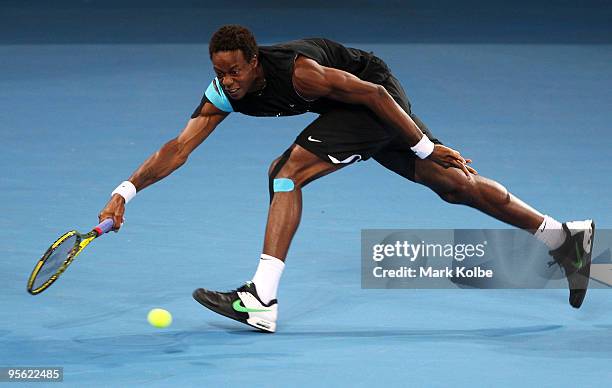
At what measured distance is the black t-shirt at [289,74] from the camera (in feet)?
19.7

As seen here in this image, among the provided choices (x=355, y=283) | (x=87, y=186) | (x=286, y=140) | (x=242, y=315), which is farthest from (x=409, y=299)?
(x=286, y=140)

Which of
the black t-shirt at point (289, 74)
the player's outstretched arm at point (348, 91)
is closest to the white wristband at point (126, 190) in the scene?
the black t-shirt at point (289, 74)

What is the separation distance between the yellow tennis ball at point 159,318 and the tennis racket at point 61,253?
0.44 meters

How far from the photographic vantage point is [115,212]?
5980 mm

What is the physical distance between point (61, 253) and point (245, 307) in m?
0.85

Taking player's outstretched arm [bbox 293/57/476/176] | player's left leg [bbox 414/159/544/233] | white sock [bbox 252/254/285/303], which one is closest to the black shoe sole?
white sock [bbox 252/254/285/303]

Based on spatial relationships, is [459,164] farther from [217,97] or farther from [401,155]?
[217,97]

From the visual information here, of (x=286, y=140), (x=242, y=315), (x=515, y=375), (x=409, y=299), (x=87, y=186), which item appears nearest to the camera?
(x=515, y=375)

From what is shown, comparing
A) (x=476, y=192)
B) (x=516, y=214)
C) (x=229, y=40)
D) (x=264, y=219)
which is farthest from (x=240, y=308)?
(x=264, y=219)

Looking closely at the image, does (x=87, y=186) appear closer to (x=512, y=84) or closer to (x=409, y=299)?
(x=409, y=299)

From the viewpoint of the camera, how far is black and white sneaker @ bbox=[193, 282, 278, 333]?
19.4 feet

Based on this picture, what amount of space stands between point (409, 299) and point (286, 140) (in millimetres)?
3707

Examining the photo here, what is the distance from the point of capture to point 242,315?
233 inches

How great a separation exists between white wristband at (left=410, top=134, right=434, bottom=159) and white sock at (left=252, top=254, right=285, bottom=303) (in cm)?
86
